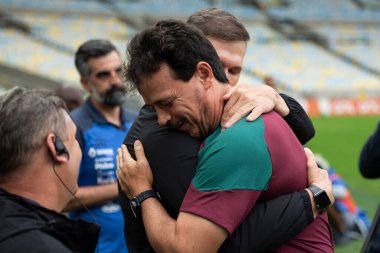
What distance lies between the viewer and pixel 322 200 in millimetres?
2078

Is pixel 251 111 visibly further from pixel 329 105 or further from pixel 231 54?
pixel 329 105

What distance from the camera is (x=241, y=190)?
188 cm

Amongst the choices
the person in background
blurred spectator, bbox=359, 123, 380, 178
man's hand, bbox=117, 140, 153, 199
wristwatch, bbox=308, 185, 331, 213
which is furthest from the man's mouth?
blurred spectator, bbox=359, 123, 380, 178

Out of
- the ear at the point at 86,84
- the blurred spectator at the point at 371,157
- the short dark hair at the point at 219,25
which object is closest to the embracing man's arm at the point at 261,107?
the short dark hair at the point at 219,25

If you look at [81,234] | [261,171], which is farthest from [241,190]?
[81,234]

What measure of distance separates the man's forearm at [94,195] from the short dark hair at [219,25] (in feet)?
5.64

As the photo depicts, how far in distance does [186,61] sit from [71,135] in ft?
1.84

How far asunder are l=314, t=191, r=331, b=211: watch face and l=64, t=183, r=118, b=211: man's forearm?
2040mm

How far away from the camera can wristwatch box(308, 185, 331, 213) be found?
6.79 feet

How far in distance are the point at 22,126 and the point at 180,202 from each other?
2.01 ft

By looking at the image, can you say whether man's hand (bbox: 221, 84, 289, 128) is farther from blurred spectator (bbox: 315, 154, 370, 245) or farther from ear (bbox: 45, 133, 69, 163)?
blurred spectator (bbox: 315, 154, 370, 245)

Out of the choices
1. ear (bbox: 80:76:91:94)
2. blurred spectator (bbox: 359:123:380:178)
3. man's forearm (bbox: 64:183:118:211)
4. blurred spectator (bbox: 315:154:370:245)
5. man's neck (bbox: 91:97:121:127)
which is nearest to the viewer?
blurred spectator (bbox: 359:123:380:178)

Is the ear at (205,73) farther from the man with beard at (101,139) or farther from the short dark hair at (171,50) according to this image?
the man with beard at (101,139)

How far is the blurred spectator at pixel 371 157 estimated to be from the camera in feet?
10.9
